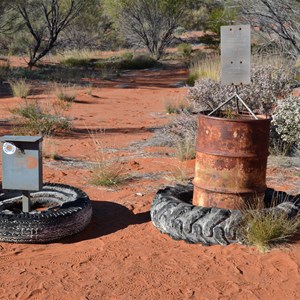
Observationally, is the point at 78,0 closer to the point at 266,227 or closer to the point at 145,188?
the point at 145,188

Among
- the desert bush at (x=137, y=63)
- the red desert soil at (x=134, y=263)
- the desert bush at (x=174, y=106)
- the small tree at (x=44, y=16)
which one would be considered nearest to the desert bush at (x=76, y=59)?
the small tree at (x=44, y=16)

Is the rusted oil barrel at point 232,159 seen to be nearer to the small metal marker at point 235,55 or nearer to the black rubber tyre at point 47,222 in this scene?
the small metal marker at point 235,55

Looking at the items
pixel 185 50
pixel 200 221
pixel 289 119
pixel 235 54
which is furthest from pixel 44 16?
pixel 200 221

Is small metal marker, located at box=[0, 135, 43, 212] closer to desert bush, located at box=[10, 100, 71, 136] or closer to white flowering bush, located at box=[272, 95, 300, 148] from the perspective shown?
white flowering bush, located at box=[272, 95, 300, 148]

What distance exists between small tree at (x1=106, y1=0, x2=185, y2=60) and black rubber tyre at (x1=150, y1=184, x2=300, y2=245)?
77.8 ft

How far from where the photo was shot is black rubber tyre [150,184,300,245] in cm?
515

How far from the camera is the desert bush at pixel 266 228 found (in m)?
5.05

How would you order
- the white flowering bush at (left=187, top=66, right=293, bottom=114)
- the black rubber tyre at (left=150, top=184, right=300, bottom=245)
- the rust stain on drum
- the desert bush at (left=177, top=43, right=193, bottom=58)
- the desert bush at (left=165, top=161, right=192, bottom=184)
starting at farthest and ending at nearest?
the desert bush at (left=177, top=43, right=193, bottom=58), the white flowering bush at (left=187, top=66, right=293, bottom=114), the desert bush at (left=165, top=161, right=192, bottom=184), the rust stain on drum, the black rubber tyre at (left=150, top=184, right=300, bottom=245)

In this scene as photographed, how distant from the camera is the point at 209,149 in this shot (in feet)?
18.1

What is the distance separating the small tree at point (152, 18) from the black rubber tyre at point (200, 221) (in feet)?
77.8

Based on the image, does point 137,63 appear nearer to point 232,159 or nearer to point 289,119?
point 289,119

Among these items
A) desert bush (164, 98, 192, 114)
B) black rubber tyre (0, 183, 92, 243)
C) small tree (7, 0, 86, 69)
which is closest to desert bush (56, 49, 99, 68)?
small tree (7, 0, 86, 69)

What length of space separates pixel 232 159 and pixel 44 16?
880 inches

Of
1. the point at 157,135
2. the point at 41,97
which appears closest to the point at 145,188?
the point at 157,135
